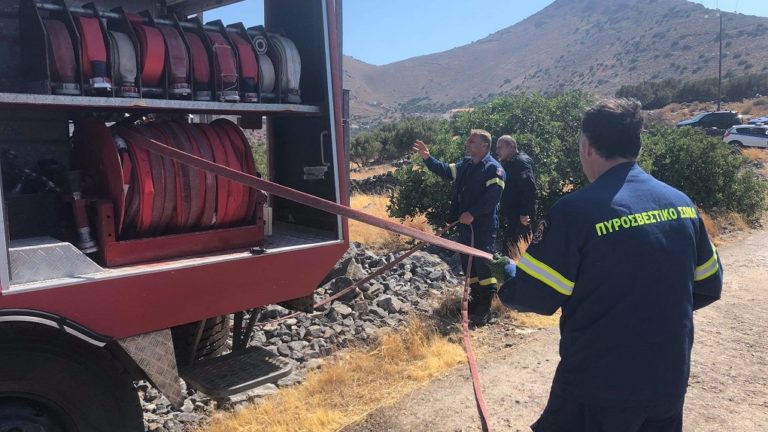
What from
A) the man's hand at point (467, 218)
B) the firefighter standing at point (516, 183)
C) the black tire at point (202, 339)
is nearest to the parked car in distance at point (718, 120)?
the firefighter standing at point (516, 183)

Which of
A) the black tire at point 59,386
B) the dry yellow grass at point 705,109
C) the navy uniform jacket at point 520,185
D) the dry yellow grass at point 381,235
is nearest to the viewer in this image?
the black tire at point 59,386

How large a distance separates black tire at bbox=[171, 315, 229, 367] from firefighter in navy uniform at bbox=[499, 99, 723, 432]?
89.5 inches

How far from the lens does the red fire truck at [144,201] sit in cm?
287

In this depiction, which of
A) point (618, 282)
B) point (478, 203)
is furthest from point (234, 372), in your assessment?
point (478, 203)

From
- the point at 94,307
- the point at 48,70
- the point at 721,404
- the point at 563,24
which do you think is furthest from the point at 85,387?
the point at 563,24

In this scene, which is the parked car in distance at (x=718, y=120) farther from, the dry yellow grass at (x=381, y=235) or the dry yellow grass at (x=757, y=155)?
the dry yellow grass at (x=381, y=235)

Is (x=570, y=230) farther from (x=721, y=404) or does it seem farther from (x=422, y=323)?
(x=422, y=323)

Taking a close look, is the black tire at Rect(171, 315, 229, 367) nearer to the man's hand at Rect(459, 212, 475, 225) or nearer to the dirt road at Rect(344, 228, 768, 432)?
the dirt road at Rect(344, 228, 768, 432)

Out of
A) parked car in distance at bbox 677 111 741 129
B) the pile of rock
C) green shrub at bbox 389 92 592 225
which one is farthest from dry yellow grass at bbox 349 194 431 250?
parked car in distance at bbox 677 111 741 129

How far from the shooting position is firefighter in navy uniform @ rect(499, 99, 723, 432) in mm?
2406

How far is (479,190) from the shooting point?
246 inches

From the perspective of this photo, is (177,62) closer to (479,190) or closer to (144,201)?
(144,201)

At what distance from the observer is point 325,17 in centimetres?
395

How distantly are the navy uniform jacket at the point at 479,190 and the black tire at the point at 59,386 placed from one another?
3.96m
